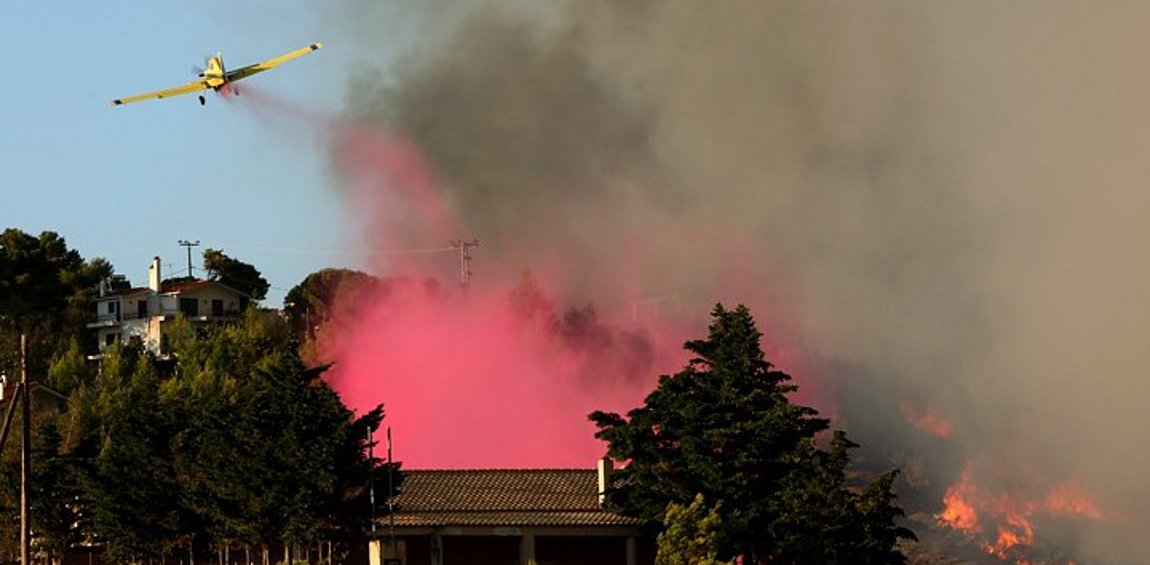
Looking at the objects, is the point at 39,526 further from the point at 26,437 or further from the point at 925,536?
the point at 925,536

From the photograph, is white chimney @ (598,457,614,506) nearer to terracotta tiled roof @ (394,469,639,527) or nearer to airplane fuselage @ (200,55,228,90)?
terracotta tiled roof @ (394,469,639,527)

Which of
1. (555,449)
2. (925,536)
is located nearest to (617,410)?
(555,449)

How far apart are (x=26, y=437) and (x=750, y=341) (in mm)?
27138

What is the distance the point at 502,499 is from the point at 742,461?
703 inches

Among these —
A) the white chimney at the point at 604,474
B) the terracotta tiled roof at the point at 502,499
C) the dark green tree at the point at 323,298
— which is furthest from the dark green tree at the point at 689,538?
the dark green tree at the point at 323,298

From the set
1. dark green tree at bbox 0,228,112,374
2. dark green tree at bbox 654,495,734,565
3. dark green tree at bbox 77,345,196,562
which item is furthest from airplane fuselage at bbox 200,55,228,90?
dark green tree at bbox 0,228,112,374

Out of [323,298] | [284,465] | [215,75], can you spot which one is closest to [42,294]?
[323,298]

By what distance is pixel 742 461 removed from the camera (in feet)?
278

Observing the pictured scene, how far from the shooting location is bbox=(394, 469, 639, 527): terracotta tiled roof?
96.1 meters

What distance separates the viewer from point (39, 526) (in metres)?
101

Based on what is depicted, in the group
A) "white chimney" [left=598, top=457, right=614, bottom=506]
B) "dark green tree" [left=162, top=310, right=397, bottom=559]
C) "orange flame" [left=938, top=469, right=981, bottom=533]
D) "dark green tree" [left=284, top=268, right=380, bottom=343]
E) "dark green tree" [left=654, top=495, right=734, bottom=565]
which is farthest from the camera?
"dark green tree" [left=284, top=268, right=380, bottom=343]

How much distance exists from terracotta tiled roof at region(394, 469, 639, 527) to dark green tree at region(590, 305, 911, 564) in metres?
6.75

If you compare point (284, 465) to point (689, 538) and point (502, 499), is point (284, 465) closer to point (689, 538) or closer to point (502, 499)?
point (689, 538)

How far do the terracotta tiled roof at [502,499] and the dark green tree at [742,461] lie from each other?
22.1 ft
